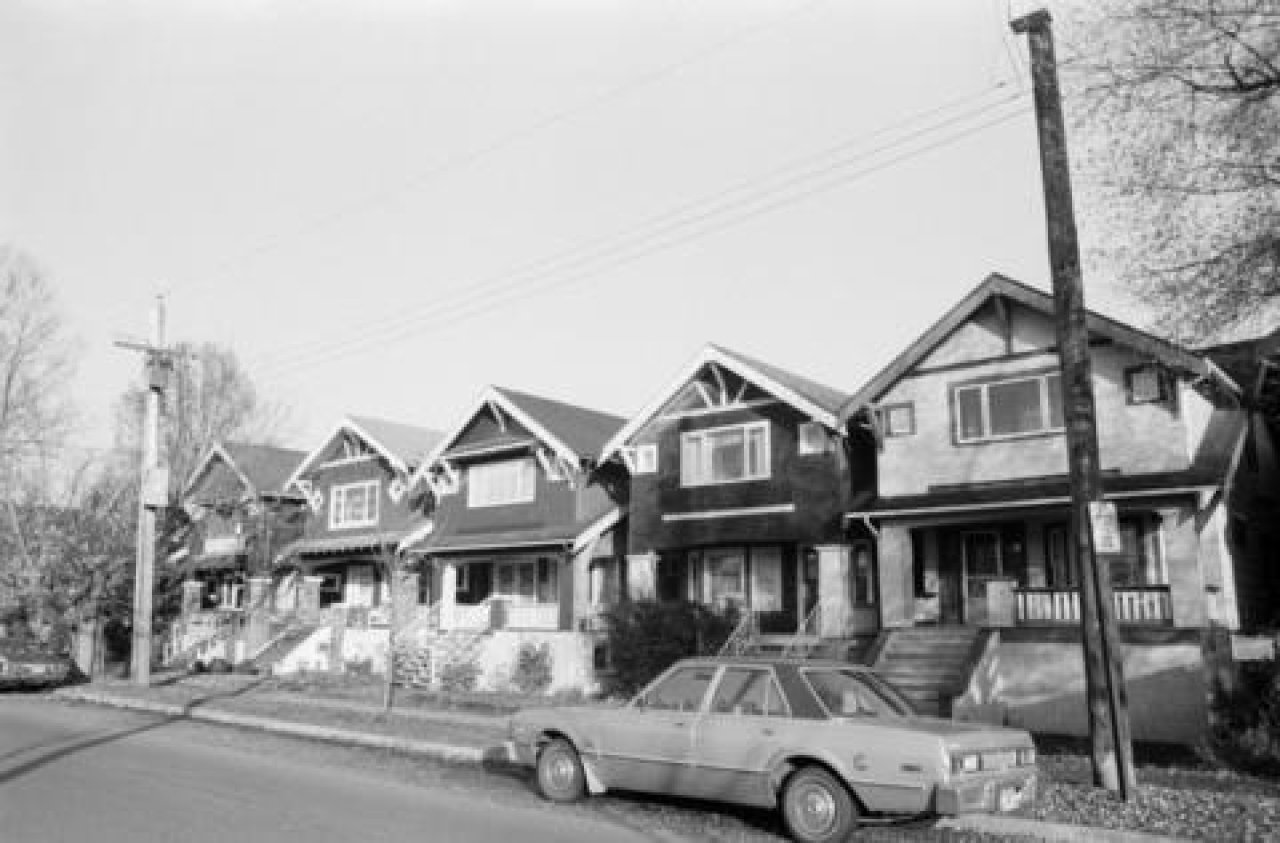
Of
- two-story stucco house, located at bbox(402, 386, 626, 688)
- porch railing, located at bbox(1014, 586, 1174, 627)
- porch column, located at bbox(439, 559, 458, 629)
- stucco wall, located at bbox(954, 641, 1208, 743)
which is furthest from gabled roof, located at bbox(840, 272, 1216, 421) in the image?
porch column, located at bbox(439, 559, 458, 629)

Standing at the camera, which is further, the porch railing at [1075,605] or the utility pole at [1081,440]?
the porch railing at [1075,605]

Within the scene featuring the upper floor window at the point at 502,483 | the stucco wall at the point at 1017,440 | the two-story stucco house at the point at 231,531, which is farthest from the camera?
the two-story stucco house at the point at 231,531

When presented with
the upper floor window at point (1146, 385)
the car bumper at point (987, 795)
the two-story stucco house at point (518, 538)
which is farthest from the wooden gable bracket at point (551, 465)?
the car bumper at point (987, 795)

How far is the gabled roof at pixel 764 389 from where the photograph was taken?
83.8ft

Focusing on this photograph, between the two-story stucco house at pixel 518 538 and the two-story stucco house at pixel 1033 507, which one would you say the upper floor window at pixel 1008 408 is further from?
the two-story stucco house at pixel 518 538

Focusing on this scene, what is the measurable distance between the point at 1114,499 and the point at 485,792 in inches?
524

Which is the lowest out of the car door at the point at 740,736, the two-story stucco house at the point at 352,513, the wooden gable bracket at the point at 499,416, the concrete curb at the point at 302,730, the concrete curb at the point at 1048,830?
the concrete curb at the point at 1048,830

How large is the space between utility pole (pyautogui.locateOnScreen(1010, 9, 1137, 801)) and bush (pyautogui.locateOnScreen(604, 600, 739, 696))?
38.8 ft

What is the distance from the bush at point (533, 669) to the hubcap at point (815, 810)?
18.1 metres

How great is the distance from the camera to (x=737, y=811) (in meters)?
11.4

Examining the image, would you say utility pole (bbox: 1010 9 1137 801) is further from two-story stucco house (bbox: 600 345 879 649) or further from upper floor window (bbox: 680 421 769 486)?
upper floor window (bbox: 680 421 769 486)

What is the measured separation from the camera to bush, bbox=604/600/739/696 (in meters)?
23.1

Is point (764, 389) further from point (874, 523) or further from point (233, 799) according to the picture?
point (233, 799)

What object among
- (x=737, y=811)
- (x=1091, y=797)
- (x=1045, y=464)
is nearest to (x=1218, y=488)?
(x=1045, y=464)
